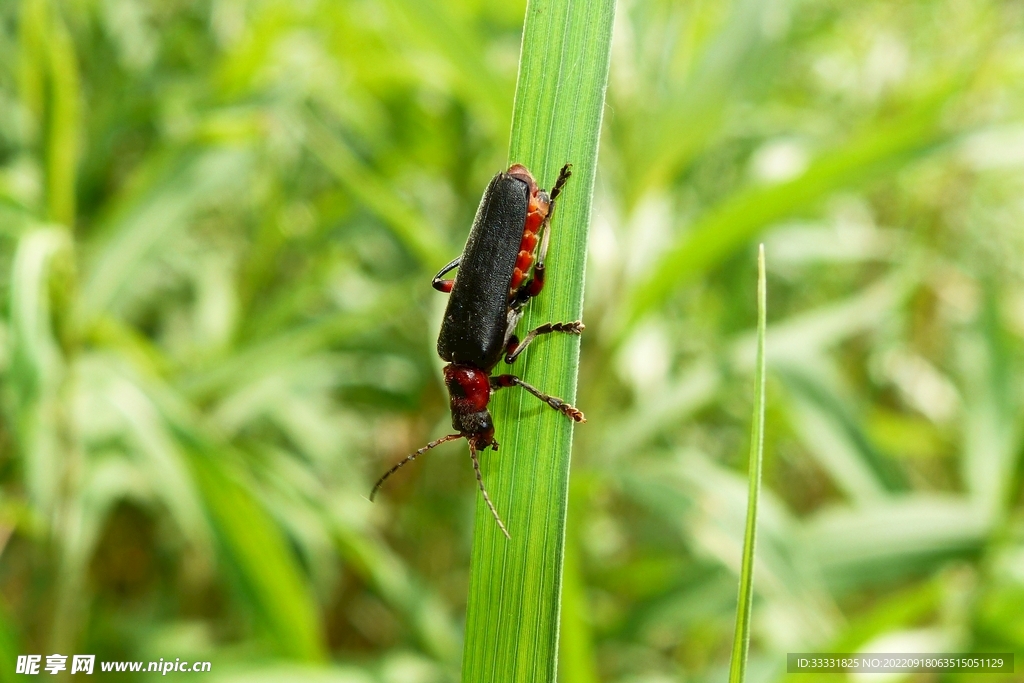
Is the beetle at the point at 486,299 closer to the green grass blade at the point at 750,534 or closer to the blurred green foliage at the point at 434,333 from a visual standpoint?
the blurred green foliage at the point at 434,333

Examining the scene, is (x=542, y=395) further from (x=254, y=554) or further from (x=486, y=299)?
(x=254, y=554)

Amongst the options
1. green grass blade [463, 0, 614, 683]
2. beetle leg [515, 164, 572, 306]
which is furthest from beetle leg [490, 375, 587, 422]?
beetle leg [515, 164, 572, 306]

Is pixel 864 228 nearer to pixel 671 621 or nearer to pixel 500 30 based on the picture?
pixel 500 30

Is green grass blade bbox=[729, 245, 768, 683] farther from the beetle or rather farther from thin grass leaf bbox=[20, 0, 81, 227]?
thin grass leaf bbox=[20, 0, 81, 227]

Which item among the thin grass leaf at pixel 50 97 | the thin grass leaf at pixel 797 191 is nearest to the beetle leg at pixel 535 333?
the thin grass leaf at pixel 797 191

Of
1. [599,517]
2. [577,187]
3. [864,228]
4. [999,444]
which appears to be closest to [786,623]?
[999,444]

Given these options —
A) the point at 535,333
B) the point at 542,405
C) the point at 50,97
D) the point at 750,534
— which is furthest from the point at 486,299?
the point at 50,97
